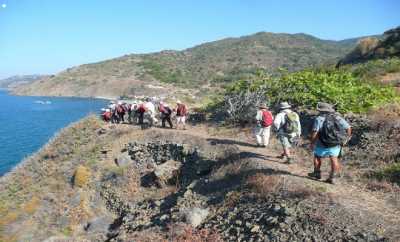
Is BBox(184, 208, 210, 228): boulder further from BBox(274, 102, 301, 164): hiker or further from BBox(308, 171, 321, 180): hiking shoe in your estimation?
BBox(274, 102, 301, 164): hiker

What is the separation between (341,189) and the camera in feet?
32.6

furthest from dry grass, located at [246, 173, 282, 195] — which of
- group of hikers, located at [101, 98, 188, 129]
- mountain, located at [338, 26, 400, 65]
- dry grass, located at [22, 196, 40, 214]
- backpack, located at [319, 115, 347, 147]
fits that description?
mountain, located at [338, 26, 400, 65]

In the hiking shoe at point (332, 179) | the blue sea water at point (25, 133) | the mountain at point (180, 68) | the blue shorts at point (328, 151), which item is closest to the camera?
the blue shorts at point (328, 151)

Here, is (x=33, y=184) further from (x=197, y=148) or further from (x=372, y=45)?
(x=372, y=45)

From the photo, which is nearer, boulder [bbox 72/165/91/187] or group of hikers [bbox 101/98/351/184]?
group of hikers [bbox 101/98/351/184]

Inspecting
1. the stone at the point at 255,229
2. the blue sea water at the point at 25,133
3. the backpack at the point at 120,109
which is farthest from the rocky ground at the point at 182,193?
the blue sea water at the point at 25,133

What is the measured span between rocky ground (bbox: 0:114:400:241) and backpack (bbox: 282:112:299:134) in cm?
104

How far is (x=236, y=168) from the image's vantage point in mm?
12883

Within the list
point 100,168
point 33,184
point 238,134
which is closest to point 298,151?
point 238,134

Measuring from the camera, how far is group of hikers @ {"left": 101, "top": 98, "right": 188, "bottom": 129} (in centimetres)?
2023

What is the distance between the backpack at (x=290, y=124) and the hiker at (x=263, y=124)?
191cm

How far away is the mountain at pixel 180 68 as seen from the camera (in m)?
119

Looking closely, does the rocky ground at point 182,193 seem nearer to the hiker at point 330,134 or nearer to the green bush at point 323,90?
the hiker at point 330,134

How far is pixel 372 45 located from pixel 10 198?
3628 cm
